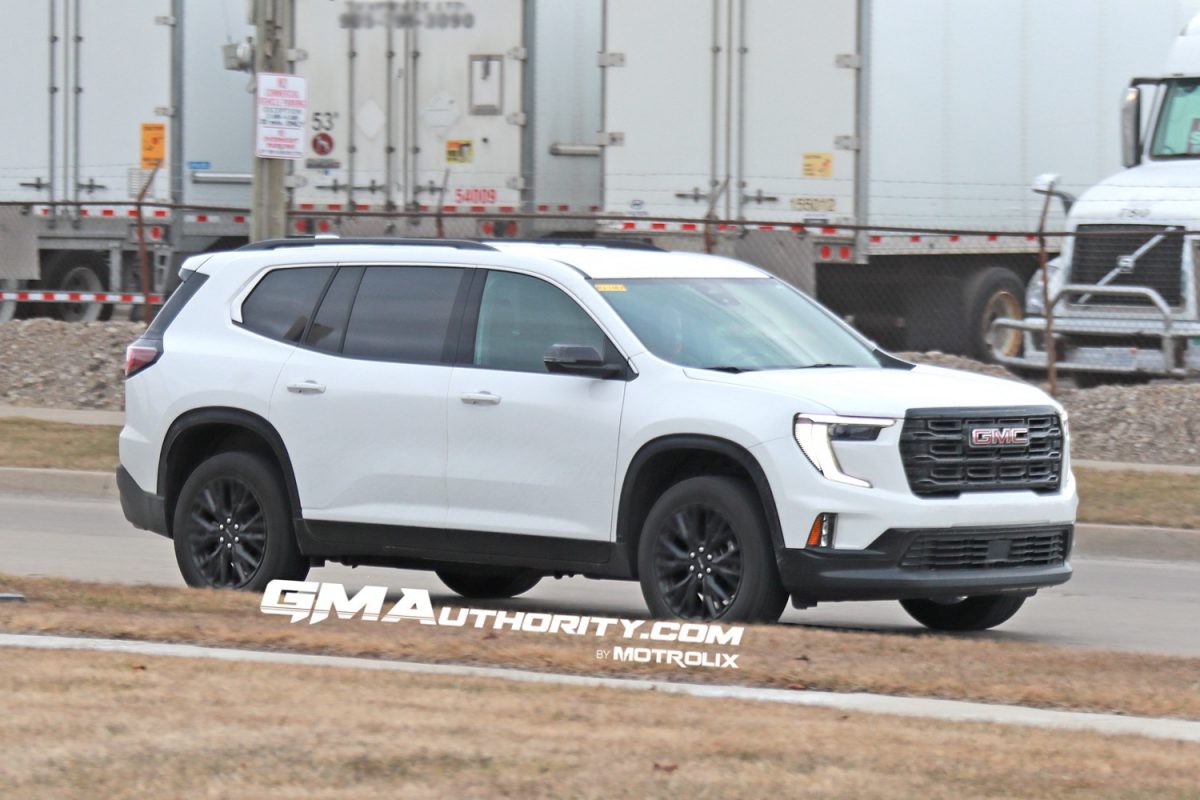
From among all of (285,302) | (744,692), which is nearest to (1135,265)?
(285,302)

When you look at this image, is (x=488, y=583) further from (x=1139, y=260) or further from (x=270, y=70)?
(x=1139, y=260)

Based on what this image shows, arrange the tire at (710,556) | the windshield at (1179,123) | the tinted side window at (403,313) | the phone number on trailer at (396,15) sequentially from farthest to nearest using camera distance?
the phone number on trailer at (396,15), the windshield at (1179,123), the tinted side window at (403,313), the tire at (710,556)

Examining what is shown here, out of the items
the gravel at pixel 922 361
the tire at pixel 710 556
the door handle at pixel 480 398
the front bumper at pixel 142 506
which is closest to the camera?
the tire at pixel 710 556

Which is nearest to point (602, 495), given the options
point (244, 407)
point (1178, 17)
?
point (244, 407)

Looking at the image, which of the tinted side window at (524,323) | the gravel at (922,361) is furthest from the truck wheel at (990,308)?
the tinted side window at (524,323)

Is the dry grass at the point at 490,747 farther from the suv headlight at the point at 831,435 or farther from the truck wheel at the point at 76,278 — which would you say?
the truck wheel at the point at 76,278

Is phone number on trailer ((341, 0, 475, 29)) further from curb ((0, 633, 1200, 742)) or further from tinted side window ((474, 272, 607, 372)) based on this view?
curb ((0, 633, 1200, 742))

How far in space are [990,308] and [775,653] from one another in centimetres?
1604

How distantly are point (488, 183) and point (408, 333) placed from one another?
13.7m

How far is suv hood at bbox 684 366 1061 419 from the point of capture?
30.1 ft

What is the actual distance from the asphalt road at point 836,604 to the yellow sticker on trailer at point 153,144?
36.6 feet

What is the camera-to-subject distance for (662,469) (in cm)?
967

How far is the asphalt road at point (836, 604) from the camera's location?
34.4 ft

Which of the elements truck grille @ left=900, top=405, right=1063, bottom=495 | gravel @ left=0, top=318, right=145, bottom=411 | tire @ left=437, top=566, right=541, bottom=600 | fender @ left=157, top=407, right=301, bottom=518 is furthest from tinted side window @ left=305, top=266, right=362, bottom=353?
gravel @ left=0, top=318, right=145, bottom=411
